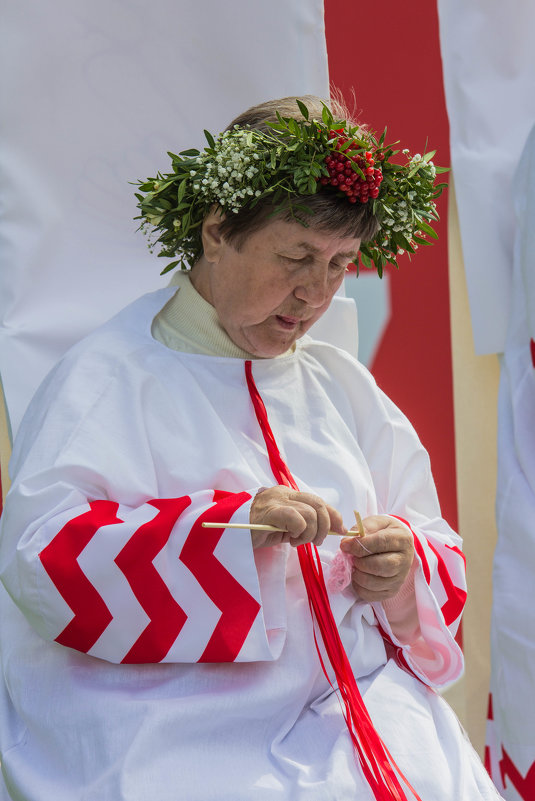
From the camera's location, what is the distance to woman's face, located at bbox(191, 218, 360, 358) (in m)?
1.79

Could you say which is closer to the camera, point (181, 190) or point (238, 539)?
point (238, 539)

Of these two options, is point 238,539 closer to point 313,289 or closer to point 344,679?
point 344,679

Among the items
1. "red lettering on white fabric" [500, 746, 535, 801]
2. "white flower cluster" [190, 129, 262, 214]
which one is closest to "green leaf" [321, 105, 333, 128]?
"white flower cluster" [190, 129, 262, 214]

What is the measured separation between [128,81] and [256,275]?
43.3 inches

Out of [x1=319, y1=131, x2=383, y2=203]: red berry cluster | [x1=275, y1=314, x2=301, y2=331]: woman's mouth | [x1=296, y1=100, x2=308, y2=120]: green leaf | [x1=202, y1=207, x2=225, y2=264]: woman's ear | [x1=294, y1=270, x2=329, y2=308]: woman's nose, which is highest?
[x1=296, y1=100, x2=308, y2=120]: green leaf

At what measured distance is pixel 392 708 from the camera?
168cm

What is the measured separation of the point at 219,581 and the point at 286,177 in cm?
73

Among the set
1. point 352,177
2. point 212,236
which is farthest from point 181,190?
point 352,177

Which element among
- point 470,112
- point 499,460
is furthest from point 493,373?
point 470,112

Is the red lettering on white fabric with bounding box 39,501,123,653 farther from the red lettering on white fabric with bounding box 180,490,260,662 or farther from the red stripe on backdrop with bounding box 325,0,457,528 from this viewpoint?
the red stripe on backdrop with bounding box 325,0,457,528

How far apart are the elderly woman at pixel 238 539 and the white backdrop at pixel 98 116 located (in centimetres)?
71

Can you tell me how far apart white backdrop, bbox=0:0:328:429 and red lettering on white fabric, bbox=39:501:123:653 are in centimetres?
102

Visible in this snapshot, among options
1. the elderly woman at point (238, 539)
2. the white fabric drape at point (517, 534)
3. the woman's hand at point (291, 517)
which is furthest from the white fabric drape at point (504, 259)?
the woman's hand at point (291, 517)

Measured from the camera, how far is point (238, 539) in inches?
62.7
